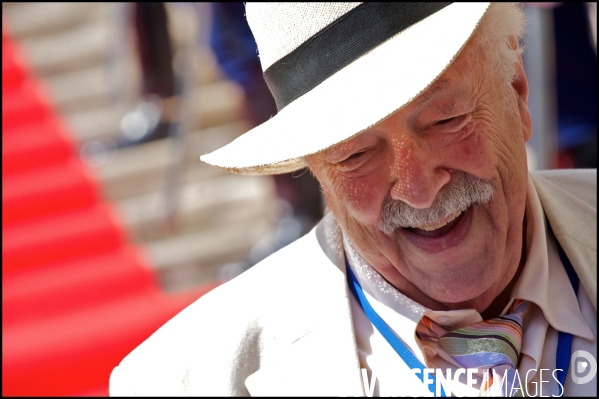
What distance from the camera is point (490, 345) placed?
1492 millimetres

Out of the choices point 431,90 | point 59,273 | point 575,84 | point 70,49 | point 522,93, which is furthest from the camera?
point 70,49

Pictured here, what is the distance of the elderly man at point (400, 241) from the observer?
1338mm

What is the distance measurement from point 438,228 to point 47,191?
3967 mm

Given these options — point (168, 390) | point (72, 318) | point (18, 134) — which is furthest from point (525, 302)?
point (18, 134)

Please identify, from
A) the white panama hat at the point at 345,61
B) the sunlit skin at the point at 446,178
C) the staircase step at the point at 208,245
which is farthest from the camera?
the staircase step at the point at 208,245

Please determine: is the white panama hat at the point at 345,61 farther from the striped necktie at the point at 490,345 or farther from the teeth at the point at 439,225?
the striped necktie at the point at 490,345

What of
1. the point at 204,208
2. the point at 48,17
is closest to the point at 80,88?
the point at 48,17

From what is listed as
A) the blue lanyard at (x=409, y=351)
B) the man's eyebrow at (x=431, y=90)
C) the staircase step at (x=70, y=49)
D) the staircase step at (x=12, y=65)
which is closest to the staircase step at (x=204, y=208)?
the staircase step at (x=70, y=49)

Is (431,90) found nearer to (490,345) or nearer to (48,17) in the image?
(490,345)

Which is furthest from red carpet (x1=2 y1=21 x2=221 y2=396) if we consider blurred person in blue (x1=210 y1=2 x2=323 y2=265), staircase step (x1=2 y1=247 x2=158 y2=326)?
blurred person in blue (x1=210 y1=2 x2=323 y2=265)

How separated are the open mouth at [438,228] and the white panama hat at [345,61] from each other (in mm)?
295

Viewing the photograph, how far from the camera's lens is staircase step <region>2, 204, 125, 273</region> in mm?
4488

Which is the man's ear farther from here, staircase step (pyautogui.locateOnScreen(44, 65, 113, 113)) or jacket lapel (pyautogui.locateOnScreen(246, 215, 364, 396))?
staircase step (pyautogui.locateOnScreen(44, 65, 113, 113))

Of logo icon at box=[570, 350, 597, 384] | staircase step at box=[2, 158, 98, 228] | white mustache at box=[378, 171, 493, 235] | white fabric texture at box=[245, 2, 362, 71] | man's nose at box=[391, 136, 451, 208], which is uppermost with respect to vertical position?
white fabric texture at box=[245, 2, 362, 71]
